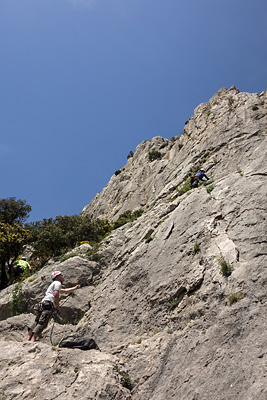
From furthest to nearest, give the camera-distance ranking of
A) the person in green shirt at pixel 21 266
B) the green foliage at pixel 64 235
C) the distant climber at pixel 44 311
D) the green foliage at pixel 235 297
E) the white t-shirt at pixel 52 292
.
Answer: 1. the green foliage at pixel 64 235
2. the person in green shirt at pixel 21 266
3. the white t-shirt at pixel 52 292
4. the distant climber at pixel 44 311
5. the green foliage at pixel 235 297

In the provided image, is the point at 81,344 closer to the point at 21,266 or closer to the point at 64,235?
the point at 21,266

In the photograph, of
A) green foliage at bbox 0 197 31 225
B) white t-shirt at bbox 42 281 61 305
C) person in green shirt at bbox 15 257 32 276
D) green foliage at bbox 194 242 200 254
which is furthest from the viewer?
green foliage at bbox 0 197 31 225

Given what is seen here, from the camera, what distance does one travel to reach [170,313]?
9930 millimetres

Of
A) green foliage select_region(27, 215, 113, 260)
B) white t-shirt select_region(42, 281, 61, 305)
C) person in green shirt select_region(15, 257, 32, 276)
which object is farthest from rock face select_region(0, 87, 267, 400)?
green foliage select_region(27, 215, 113, 260)

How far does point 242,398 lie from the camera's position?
5.92 meters

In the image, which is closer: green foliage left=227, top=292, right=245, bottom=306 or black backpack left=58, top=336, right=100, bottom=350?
green foliage left=227, top=292, right=245, bottom=306

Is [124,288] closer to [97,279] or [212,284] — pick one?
[97,279]

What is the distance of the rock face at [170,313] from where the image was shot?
7.20 metres

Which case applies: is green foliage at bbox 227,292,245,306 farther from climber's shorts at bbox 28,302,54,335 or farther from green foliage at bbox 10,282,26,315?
green foliage at bbox 10,282,26,315

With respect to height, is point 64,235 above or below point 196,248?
above

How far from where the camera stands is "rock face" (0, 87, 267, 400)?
23.6 ft

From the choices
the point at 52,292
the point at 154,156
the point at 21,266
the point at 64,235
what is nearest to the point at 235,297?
the point at 52,292

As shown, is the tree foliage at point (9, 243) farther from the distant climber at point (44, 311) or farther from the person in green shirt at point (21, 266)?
the distant climber at point (44, 311)

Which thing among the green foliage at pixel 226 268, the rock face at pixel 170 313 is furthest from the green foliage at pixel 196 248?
the green foliage at pixel 226 268
